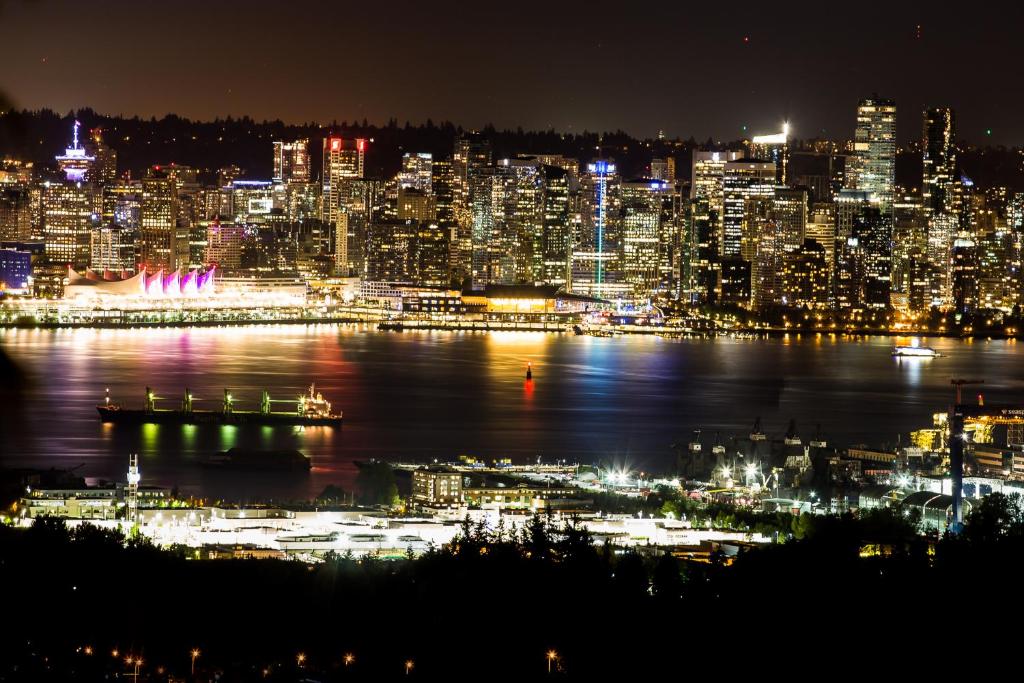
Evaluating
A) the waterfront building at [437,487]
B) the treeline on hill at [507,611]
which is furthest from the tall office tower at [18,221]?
the treeline on hill at [507,611]

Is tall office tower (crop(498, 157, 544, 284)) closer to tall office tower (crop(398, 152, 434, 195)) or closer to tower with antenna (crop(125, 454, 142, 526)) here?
tall office tower (crop(398, 152, 434, 195))

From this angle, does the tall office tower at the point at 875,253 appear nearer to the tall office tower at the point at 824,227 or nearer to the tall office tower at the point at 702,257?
the tall office tower at the point at 824,227

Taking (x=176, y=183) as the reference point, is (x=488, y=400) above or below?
below

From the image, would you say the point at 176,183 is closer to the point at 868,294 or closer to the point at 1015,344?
the point at 868,294

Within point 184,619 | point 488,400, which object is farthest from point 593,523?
point 488,400

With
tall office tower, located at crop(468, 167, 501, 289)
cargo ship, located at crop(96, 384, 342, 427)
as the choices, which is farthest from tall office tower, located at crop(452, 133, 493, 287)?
cargo ship, located at crop(96, 384, 342, 427)
